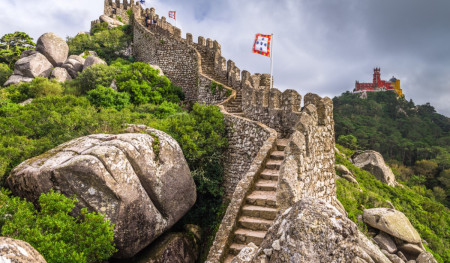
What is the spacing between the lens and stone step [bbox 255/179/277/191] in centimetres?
795

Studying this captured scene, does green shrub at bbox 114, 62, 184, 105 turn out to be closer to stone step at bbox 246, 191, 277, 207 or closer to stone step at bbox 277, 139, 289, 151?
stone step at bbox 277, 139, 289, 151

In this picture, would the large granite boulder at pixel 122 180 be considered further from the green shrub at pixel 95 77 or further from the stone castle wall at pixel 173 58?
the stone castle wall at pixel 173 58

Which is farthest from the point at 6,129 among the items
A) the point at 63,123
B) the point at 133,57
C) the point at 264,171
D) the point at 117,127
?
the point at 133,57

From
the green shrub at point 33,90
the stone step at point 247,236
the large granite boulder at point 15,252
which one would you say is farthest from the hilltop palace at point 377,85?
the large granite boulder at point 15,252

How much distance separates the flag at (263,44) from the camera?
14.2 metres

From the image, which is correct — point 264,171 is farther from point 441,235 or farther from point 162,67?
point 162,67

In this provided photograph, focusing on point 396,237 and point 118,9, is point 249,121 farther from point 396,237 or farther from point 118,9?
point 118,9

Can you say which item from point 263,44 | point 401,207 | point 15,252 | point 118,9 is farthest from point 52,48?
point 401,207

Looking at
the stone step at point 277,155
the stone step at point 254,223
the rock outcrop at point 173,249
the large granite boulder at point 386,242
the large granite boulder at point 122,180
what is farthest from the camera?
the rock outcrop at point 173,249

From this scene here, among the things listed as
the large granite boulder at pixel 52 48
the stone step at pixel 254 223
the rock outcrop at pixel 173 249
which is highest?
the large granite boulder at pixel 52 48

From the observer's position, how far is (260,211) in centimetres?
736

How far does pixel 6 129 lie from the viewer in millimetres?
11875

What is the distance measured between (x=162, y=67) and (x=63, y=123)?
41.4ft

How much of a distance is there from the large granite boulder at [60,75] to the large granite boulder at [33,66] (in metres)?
1.48
